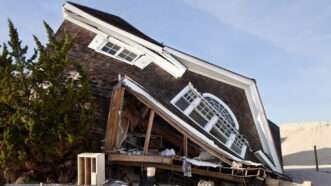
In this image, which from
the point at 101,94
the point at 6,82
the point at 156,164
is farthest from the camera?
the point at 101,94

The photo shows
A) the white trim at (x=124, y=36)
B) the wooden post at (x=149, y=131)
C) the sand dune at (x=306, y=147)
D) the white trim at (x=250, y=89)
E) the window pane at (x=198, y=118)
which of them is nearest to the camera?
the wooden post at (x=149, y=131)

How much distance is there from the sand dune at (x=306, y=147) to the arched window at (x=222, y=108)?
485cm

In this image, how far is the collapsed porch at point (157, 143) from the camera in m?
10.9

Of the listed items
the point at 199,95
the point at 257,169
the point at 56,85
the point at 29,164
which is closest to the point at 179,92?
the point at 199,95

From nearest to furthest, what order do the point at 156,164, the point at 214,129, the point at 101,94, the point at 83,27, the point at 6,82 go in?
the point at 6,82 → the point at 156,164 → the point at 101,94 → the point at 214,129 → the point at 83,27

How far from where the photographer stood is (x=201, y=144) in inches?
448

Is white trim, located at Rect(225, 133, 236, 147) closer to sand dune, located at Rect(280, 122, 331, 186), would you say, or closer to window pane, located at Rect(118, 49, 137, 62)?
window pane, located at Rect(118, 49, 137, 62)

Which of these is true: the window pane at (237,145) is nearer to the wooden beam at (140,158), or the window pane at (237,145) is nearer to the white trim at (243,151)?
the white trim at (243,151)

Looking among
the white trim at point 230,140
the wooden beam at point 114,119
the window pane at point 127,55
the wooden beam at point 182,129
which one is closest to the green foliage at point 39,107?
the wooden beam at point 114,119

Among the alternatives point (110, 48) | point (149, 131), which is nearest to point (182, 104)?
point (149, 131)

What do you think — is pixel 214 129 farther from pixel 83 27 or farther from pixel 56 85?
pixel 83 27

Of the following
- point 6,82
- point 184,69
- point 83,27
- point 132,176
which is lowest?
point 132,176

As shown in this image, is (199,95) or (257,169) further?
(199,95)

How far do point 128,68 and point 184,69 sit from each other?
6.18 feet
